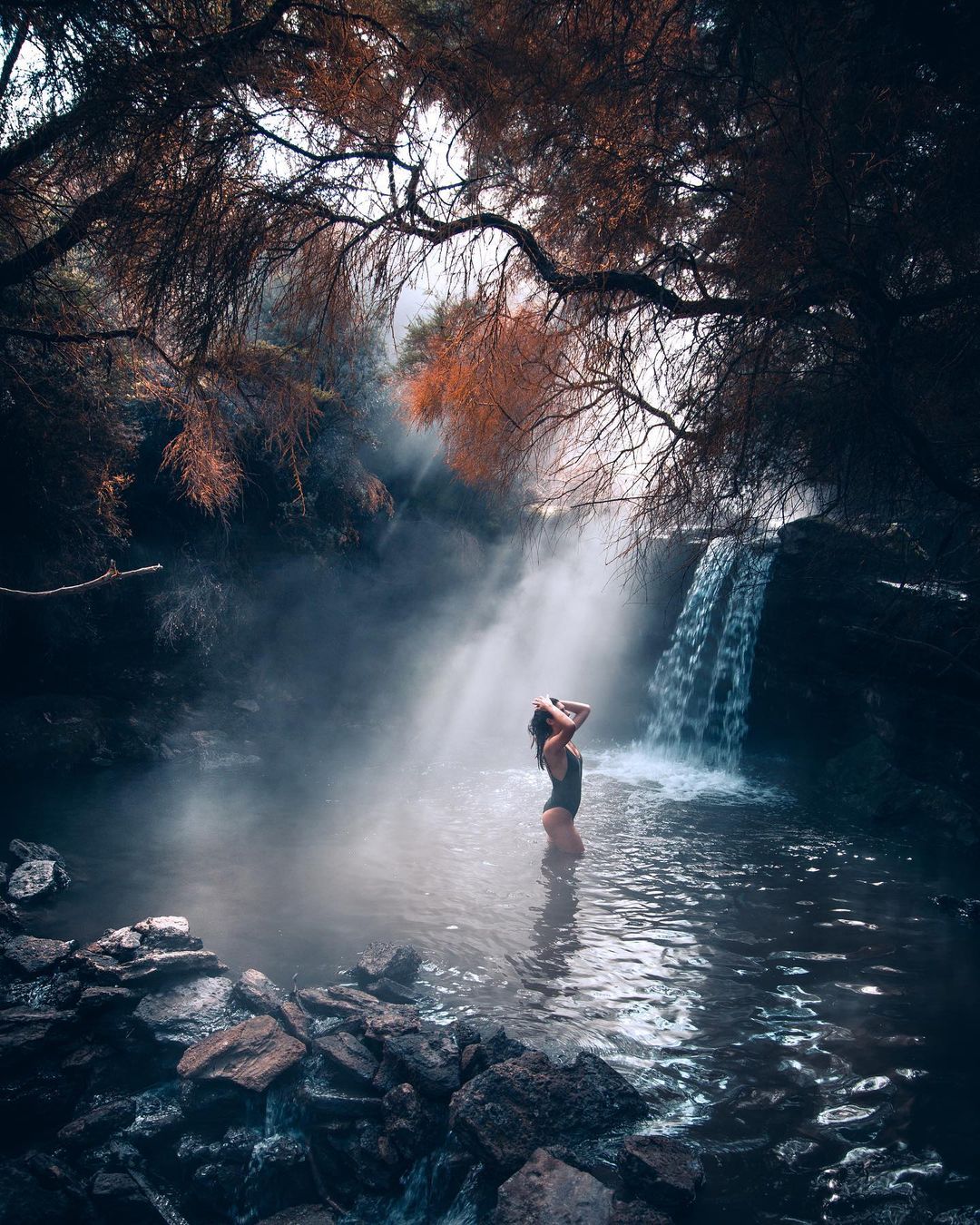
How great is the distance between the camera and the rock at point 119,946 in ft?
13.4

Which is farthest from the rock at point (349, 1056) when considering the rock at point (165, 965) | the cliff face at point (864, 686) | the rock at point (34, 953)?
the cliff face at point (864, 686)

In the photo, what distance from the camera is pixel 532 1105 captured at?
2965mm

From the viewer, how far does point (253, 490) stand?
11617 millimetres


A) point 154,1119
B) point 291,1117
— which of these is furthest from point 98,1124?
point 291,1117

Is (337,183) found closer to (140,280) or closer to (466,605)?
(140,280)

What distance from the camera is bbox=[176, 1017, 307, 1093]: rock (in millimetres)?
3195

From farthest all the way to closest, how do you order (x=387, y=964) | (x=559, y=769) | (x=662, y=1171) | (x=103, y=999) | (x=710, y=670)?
(x=710, y=670)
(x=559, y=769)
(x=387, y=964)
(x=103, y=999)
(x=662, y=1171)

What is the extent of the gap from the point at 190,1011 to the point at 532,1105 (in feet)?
6.32

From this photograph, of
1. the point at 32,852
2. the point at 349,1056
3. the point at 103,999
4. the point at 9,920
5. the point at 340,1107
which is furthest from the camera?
the point at 32,852

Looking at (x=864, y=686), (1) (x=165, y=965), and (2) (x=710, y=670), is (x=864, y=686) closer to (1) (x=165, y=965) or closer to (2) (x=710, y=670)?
(2) (x=710, y=670)

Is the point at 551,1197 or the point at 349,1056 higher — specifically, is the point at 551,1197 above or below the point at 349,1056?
above

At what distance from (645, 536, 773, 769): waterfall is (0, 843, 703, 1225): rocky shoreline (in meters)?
7.85

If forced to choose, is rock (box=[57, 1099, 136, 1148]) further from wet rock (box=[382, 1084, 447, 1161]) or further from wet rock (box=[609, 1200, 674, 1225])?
wet rock (box=[609, 1200, 674, 1225])

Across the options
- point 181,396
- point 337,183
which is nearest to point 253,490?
point 181,396
